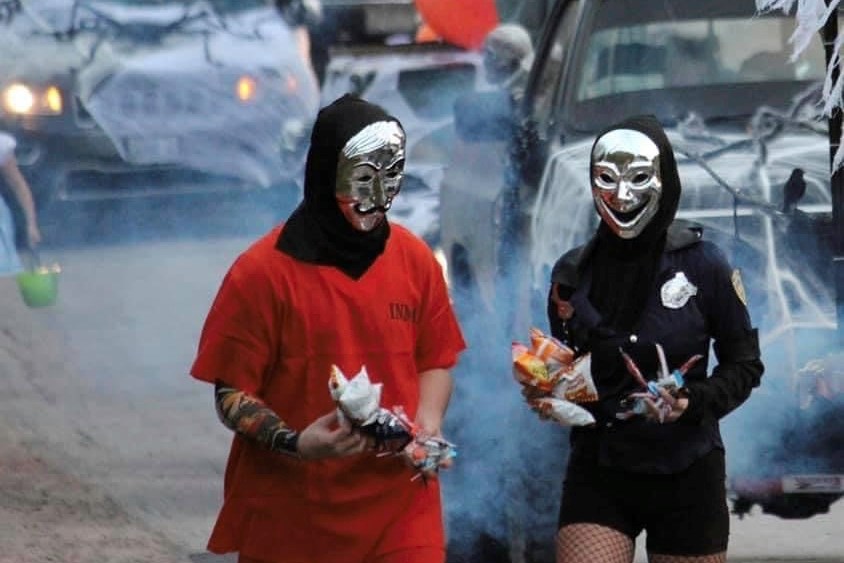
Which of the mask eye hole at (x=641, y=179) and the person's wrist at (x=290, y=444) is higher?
the mask eye hole at (x=641, y=179)

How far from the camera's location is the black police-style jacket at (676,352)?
4824mm

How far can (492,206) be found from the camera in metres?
8.23

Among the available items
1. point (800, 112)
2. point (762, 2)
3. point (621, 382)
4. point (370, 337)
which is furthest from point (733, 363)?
point (800, 112)

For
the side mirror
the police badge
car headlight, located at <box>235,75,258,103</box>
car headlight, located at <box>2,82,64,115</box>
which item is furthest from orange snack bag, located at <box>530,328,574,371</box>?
car headlight, located at <box>2,82,64,115</box>

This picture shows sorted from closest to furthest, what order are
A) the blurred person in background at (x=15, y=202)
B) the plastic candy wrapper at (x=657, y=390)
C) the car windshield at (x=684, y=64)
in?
1. the plastic candy wrapper at (x=657, y=390)
2. the car windshield at (x=684, y=64)
3. the blurred person in background at (x=15, y=202)

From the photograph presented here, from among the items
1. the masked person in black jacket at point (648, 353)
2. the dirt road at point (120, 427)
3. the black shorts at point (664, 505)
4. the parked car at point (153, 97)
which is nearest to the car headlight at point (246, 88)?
the parked car at point (153, 97)

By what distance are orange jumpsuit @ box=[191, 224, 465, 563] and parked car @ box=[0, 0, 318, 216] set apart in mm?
5084

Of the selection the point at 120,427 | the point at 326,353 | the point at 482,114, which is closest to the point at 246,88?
the point at 482,114

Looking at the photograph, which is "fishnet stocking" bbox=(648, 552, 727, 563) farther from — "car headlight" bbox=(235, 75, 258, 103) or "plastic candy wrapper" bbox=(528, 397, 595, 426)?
"car headlight" bbox=(235, 75, 258, 103)

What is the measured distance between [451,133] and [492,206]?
3.87 feet

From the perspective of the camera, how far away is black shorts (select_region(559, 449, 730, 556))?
4.89 m

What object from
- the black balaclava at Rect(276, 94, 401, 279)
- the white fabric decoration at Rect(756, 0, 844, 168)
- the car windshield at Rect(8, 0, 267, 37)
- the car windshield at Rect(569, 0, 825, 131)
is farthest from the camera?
the car windshield at Rect(8, 0, 267, 37)

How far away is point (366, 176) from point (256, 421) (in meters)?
0.56

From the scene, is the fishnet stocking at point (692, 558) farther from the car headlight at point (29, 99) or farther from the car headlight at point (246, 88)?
the car headlight at point (29, 99)
